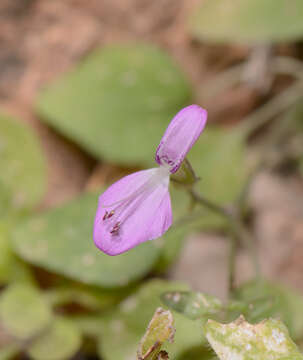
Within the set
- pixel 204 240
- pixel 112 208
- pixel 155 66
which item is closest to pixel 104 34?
pixel 155 66

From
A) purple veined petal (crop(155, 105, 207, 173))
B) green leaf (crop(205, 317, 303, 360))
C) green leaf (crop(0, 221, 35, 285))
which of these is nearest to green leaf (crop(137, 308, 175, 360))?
green leaf (crop(205, 317, 303, 360))

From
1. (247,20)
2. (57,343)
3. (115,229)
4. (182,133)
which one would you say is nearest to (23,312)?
(57,343)

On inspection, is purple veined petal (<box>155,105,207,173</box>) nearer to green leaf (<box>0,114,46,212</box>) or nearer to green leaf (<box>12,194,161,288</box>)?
green leaf (<box>12,194,161,288</box>)

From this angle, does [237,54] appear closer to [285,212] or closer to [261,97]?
[261,97]

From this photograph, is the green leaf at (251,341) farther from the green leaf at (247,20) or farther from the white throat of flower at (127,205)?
the green leaf at (247,20)

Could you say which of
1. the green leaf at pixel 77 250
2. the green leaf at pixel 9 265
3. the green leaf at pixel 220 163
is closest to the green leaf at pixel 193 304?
the green leaf at pixel 77 250

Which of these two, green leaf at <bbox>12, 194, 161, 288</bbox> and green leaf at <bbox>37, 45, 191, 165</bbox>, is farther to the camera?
green leaf at <bbox>37, 45, 191, 165</bbox>
